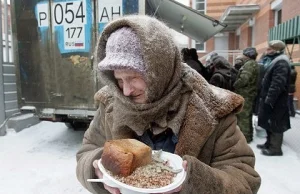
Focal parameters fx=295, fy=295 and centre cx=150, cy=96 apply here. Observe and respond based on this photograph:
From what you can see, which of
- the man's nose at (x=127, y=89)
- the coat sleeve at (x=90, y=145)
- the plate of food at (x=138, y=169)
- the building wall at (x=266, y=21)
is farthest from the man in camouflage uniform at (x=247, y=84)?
the plate of food at (x=138, y=169)

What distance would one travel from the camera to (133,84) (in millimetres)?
1489

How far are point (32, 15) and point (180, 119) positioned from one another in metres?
4.49

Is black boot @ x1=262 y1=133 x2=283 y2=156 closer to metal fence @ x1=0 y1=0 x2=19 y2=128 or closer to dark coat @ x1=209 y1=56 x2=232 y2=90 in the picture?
dark coat @ x1=209 y1=56 x2=232 y2=90

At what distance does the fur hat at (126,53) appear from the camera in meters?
1.39

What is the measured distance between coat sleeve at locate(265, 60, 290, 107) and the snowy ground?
1059 mm

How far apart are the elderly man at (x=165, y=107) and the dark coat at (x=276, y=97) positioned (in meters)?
3.63

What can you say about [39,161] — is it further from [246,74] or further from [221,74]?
[246,74]

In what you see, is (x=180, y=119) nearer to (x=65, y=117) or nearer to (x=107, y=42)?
(x=107, y=42)

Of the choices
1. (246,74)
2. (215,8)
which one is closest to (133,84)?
(246,74)

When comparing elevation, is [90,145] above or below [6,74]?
below

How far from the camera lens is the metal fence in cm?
608

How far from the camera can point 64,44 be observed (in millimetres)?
5016

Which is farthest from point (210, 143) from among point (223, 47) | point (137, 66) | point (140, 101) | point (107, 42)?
point (223, 47)

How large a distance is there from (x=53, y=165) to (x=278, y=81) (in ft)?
12.5
